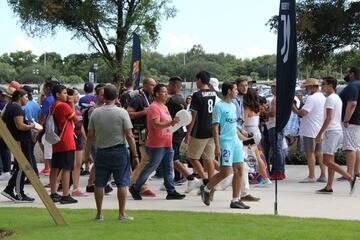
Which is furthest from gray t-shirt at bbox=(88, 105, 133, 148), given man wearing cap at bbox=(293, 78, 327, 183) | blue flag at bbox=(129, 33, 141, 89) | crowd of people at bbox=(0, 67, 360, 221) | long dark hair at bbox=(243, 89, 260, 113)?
blue flag at bbox=(129, 33, 141, 89)

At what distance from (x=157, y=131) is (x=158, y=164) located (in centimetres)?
53

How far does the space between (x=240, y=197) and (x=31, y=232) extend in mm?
3726

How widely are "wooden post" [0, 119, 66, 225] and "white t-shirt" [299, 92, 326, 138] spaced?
6.23 metres

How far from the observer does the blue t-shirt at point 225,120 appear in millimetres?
10109

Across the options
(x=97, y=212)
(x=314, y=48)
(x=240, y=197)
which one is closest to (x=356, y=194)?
(x=240, y=197)

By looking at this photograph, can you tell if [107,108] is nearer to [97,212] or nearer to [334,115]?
[97,212]

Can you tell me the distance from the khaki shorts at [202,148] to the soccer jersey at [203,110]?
0.10 m

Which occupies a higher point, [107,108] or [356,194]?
[107,108]

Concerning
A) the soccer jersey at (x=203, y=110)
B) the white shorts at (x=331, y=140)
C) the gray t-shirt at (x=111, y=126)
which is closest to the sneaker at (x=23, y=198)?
the gray t-shirt at (x=111, y=126)

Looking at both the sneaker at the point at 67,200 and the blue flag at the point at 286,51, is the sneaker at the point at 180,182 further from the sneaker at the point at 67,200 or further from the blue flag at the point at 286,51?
the blue flag at the point at 286,51

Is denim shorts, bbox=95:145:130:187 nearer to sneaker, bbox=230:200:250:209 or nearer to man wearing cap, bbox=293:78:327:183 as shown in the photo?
sneaker, bbox=230:200:250:209

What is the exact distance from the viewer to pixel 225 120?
10109mm

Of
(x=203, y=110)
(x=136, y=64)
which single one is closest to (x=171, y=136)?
(x=203, y=110)

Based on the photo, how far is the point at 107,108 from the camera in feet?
29.8
